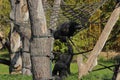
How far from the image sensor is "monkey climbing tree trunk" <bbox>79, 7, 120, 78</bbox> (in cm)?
505

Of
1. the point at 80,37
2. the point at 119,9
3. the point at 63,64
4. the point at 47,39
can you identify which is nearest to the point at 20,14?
the point at 63,64

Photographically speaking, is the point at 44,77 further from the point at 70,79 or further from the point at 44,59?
the point at 70,79

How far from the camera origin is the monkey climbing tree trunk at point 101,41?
505 centimetres

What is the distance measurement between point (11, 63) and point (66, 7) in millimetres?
3740

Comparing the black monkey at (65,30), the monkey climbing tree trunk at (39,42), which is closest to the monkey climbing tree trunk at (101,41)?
the black monkey at (65,30)

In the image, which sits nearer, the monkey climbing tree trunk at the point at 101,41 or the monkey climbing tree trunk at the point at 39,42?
the monkey climbing tree trunk at the point at 39,42

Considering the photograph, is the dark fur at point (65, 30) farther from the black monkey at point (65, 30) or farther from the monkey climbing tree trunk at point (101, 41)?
the monkey climbing tree trunk at point (101, 41)

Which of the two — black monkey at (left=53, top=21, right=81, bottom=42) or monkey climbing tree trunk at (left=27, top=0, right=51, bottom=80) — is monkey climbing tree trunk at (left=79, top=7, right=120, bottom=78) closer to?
black monkey at (left=53, top=21, right=81, bottom=42)

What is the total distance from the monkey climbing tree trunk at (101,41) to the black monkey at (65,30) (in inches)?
15.1

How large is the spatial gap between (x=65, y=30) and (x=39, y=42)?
199 cm

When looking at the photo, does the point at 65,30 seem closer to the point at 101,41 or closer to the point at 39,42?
the point at 101,41

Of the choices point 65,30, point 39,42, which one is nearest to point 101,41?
point 65,30

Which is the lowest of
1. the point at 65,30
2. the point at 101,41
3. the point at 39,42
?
the point at 101,41

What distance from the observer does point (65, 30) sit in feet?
16.8
